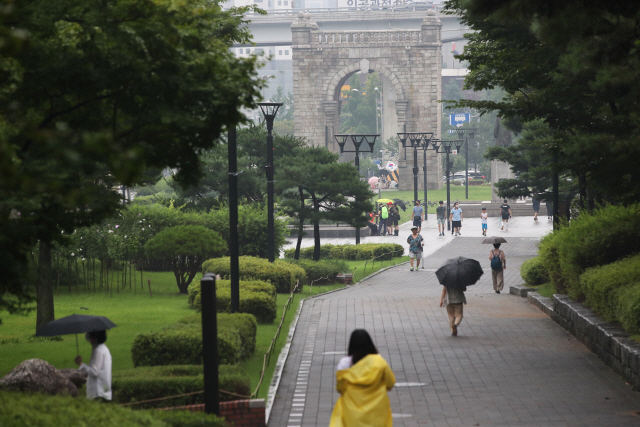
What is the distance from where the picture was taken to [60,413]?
5645 mm

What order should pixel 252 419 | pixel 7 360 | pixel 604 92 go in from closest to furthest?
pixel 252 419, pixel 7 360, pixel 604 92

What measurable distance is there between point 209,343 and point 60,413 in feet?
7.33

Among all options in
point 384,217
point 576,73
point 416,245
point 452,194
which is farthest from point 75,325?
point 452,194

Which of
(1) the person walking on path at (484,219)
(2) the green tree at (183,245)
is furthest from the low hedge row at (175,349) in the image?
(1) the person walking on path at (484,219)

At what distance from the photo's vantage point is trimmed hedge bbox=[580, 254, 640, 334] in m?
11.1

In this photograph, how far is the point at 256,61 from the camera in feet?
25.6

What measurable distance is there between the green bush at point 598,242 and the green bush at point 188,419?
9179 millimetres

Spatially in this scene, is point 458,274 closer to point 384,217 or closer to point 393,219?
point 384,217

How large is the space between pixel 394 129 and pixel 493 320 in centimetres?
6764

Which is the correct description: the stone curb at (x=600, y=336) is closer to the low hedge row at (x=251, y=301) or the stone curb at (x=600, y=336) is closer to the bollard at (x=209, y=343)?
the bollard at (x=209, y=343)

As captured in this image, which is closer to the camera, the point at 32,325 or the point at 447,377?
the point at 447,377

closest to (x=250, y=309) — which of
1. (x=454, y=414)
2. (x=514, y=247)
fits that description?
(x=454, y=414)

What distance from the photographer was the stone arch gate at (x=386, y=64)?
72250 millimetres

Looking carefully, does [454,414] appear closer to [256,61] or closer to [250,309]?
[256,61]
